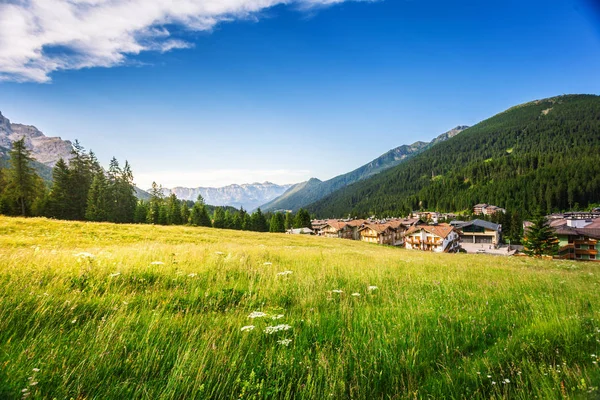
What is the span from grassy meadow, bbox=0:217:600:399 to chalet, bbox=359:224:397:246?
99.5m

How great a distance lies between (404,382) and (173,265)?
652cm

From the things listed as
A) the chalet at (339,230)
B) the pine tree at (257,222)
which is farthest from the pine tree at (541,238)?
the pine tree at (257,222)

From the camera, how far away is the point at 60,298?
4.06 meters

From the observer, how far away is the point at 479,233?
99875 millimetres

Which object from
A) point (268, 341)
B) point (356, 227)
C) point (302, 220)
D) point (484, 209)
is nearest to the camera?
point (268, 341)

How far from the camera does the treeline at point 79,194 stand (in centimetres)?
4447

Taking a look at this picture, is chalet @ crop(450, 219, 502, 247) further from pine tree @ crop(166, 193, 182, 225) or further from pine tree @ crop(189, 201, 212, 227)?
pine tree @ crop(166, 193, 182, 225)

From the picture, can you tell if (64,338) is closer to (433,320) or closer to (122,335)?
(122,335)

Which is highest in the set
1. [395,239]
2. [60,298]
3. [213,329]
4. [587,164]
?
[587,164]

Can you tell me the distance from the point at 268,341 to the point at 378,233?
340 ft

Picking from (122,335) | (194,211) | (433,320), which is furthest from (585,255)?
(194,211)

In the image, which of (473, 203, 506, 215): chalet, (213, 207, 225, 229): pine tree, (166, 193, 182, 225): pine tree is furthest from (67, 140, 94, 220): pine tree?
(473, 203, 506, 215): chalet

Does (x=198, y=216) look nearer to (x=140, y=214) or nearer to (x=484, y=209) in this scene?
(x=140, y=214)

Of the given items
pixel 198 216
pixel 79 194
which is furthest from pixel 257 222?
pixel 79 194
